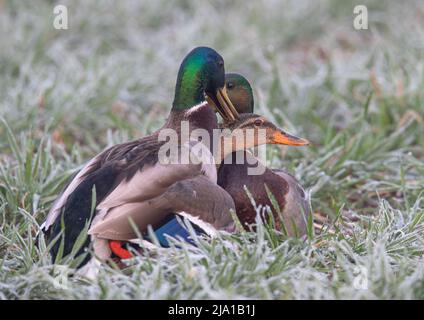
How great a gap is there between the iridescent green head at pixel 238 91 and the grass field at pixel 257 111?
0.57m

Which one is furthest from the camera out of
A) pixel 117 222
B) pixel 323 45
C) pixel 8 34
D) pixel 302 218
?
pixel 323 45

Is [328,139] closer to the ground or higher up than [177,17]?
closer to the ground

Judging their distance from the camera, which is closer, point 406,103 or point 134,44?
point 406,103

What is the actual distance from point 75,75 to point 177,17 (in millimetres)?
1955

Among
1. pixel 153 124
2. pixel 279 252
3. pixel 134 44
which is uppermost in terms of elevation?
pixel 134 44

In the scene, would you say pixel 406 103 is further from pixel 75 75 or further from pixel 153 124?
pixel 75 75

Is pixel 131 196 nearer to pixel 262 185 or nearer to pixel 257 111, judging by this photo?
pixel 262 185

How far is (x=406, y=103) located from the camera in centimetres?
580

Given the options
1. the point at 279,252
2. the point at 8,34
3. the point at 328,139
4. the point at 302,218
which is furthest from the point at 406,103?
the point at 8,34

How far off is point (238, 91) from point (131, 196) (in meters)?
1.15

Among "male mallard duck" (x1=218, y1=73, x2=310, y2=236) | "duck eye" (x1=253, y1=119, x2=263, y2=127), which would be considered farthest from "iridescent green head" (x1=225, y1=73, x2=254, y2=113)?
"male mallard duck" (x1=218, y1=73, x2=310, y2=236)

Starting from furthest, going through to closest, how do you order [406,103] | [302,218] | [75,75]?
[75,75]
[406,103]
[302,218]

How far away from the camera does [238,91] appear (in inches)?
174

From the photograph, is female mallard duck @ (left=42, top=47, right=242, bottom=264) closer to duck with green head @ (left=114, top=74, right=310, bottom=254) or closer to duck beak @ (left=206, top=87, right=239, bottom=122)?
duck with green head @ (left=114, top=74, right=310, bottom=254)
